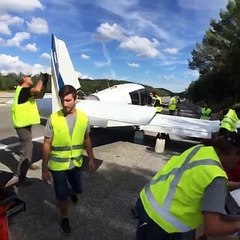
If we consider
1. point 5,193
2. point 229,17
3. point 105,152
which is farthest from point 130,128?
point 229,17

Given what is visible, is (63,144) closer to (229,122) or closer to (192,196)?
(192,196)

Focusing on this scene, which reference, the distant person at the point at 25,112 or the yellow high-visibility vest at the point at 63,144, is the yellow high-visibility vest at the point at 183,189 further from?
the distant person at the point at 25,112

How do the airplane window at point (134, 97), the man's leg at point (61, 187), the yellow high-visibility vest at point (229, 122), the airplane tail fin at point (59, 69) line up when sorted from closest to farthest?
the man's leg at point (61, 187), the yellow high-visibility vest at point (229, 122), the airplane tail fin at point (59, 69), the airplane window at point (134, 97)

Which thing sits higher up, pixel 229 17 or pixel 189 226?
pixel 229 17

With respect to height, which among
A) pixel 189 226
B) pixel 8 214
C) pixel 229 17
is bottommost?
pixel 8 214

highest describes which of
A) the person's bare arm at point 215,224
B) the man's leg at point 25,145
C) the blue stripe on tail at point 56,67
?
the blue stripe on tail at point 56,67

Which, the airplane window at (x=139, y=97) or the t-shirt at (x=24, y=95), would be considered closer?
the t-shirt at (x=24, y=95)

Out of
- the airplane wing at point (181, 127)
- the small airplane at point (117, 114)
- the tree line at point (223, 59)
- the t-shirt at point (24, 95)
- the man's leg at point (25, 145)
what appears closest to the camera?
the man's leg at point (25, 145)

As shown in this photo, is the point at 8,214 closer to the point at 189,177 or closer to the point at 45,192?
the point at 189,177

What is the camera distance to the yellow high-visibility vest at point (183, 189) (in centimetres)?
226

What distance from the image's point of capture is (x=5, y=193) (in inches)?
123

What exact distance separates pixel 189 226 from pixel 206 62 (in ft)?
218

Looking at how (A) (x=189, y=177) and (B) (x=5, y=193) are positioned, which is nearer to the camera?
(A) (x=189, y=177)

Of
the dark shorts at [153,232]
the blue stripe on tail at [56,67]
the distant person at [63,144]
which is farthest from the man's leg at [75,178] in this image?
the blue stripe on tail at [56,67]
